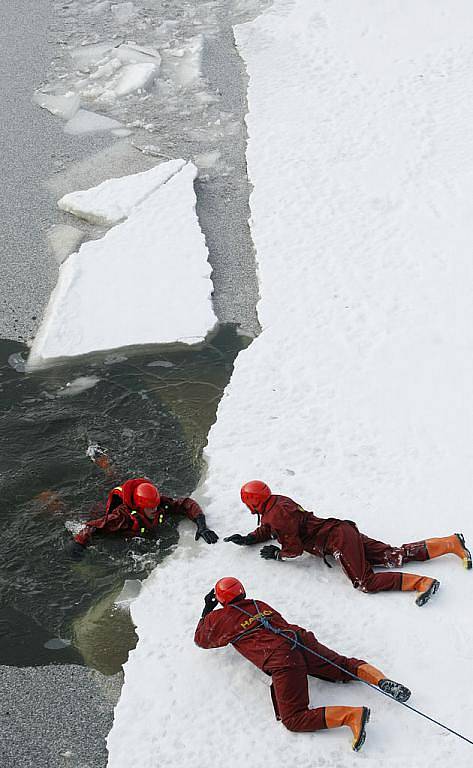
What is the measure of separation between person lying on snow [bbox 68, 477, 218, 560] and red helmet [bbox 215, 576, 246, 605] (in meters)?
0.80

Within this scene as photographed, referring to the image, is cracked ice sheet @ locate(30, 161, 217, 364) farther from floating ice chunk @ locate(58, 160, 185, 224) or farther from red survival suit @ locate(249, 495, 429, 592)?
red survival suit @ locate(249, 495, 429, 592)

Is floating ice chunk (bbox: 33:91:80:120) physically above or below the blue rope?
below

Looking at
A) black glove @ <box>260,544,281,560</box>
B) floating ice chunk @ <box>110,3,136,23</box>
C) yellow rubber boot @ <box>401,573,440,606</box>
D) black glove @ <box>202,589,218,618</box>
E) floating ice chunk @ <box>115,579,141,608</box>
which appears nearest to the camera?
black glove @ <box>202,589,218,618</box>

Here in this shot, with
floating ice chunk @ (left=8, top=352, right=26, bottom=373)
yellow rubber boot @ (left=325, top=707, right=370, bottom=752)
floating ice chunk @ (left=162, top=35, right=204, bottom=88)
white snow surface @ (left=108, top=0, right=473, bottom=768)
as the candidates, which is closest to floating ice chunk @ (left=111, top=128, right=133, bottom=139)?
floating ice chunk @ (left=162, top=35, right=204, bottom=88)

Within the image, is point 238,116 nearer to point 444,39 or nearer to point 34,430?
point 444,39

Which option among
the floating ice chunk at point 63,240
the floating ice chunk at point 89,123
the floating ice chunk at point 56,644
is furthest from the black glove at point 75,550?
the floating ice chunk at point 89,123

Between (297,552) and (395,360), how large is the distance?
252cm

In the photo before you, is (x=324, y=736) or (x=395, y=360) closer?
(x=324, y=736)

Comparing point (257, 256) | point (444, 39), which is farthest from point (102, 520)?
point (444, 39)

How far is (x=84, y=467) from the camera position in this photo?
6.55 metres

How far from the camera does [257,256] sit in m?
9.09

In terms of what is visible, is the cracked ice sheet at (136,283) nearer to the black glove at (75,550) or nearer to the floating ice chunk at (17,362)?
the floating ice chunk at (17,362)

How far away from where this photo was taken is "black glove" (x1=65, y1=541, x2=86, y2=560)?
582cm

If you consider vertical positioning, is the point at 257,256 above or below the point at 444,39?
below
